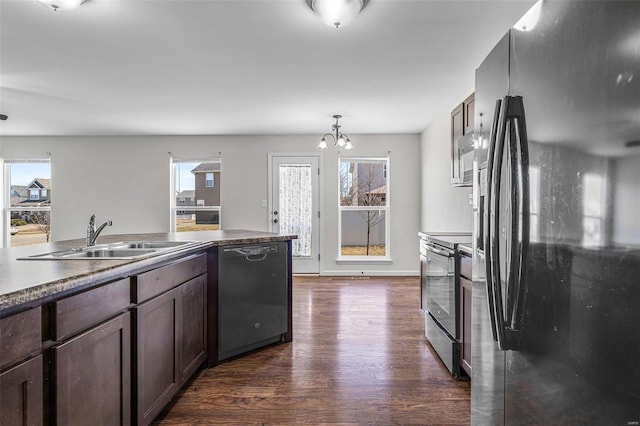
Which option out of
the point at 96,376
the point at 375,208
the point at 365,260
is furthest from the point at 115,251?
the point at 375,208

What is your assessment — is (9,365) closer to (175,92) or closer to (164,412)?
(164,412)

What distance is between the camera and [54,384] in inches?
42.9

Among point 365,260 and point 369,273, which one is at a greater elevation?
point 365,260

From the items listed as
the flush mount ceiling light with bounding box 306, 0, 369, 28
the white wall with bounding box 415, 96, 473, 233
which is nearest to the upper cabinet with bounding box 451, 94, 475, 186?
the white wall with bounding box 415, 96, 473, 233

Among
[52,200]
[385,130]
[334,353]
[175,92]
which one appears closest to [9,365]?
[334,353]

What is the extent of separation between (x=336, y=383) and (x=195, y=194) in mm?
4555

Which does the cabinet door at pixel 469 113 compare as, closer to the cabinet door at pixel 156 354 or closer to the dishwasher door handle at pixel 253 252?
the dishwasher door handle at pixel 253 252

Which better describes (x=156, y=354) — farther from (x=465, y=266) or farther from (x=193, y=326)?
(x=465, y=266)

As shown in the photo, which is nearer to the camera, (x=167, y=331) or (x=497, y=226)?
(x=497, y=226)

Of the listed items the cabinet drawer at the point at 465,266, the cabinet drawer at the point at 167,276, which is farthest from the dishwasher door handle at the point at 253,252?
the cabinet drawer at the point at 465,266

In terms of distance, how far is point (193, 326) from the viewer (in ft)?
7.13

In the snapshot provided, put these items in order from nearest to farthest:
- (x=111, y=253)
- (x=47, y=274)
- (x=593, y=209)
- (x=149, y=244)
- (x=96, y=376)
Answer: (x=593, y=209)
(x=47, y=274)
(x=96, y=376)
(x=111, y=253)
(x=149, y=244)

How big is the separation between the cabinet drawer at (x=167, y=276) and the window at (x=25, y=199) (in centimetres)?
530

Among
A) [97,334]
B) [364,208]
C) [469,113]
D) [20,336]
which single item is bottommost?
[97,334]
